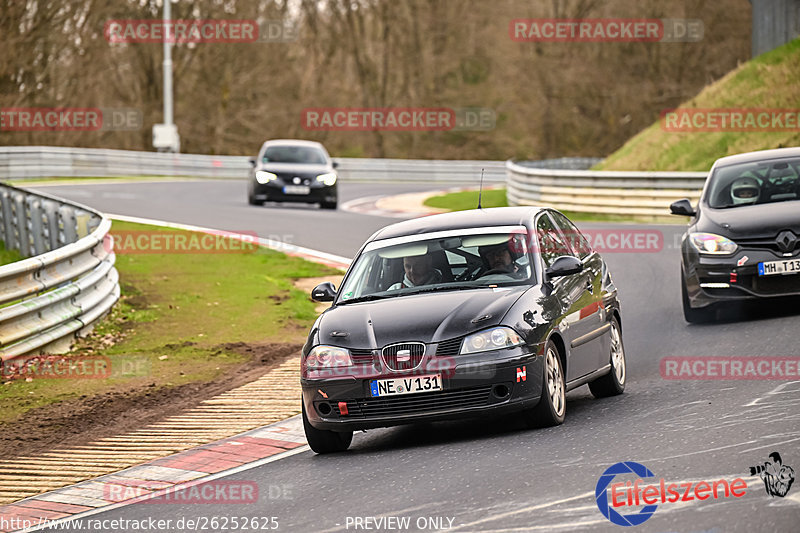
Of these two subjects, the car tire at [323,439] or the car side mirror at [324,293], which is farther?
the car side mirror at [324,293]

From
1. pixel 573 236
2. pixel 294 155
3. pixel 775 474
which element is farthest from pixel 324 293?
pixel 294 155

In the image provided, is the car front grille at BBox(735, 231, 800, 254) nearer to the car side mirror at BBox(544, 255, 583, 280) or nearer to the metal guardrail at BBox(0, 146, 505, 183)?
the car side mirror at BBox(544, 255, 583, 280)

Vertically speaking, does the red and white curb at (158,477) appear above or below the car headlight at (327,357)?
below

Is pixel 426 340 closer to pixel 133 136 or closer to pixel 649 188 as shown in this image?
pixel 649 188

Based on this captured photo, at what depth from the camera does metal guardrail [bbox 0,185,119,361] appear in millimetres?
11609

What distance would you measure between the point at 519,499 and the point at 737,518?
1.14m

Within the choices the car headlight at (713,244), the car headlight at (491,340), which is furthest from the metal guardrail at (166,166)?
the car headlight at (491,340)

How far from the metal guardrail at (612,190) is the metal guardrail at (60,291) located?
11.9 m

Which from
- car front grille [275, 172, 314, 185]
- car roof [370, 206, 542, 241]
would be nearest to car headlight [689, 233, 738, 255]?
car roof [370, 206, 542, 241]

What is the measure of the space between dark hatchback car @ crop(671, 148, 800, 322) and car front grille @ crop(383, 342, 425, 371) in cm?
536

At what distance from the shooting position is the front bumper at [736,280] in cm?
1228

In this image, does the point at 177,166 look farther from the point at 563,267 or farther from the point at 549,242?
the point at 563,267

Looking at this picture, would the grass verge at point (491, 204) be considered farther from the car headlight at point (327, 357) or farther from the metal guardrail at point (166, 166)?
the car headlight at point (327, 357)

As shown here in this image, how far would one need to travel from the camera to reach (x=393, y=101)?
63.0m
